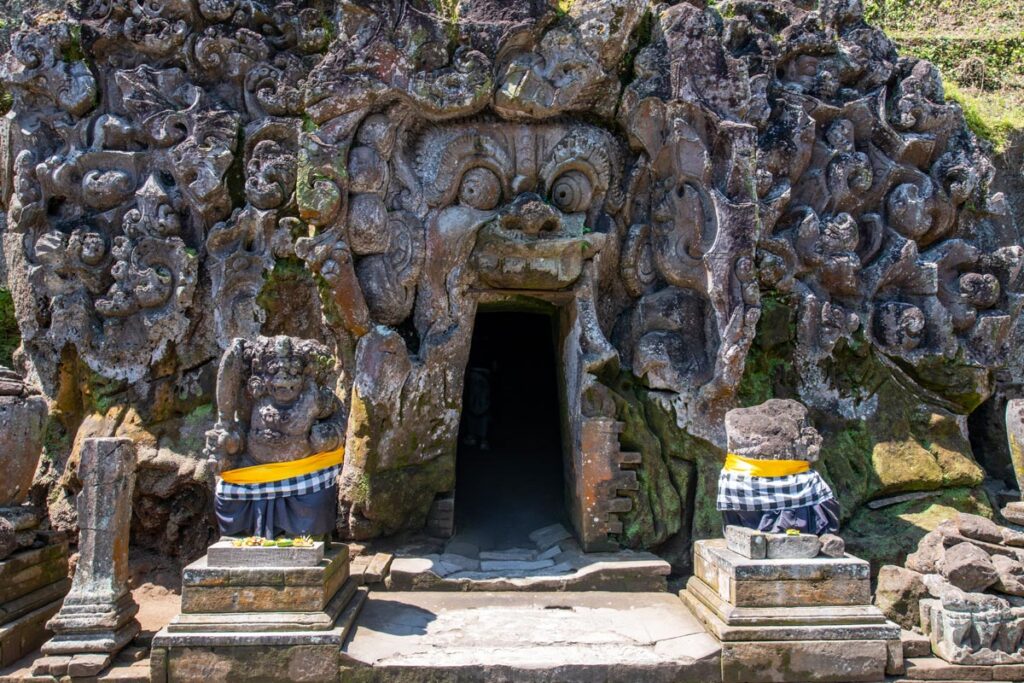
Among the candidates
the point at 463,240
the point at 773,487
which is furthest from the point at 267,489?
the point at 773,487

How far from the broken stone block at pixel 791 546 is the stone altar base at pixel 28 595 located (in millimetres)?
5559

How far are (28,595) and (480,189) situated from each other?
5470 mm

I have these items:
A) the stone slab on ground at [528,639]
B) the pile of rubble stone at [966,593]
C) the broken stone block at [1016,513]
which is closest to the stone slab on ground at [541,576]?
the stone slab on ground at [528,639]

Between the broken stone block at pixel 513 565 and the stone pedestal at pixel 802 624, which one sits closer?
the stone pedestal at pixel 802 624

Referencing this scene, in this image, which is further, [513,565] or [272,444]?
[513,565]

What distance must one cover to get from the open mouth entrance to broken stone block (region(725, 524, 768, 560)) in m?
3.11

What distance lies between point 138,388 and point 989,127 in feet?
37.7

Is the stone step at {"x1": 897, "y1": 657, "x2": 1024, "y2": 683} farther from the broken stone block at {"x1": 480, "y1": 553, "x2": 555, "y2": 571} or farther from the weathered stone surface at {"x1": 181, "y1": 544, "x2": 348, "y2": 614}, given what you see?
the weathered stone surface at {"x1": 181, "y1": 544, "x2": 348, "y2": 614}

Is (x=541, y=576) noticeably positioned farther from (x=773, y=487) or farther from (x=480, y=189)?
(x=480, y=189)

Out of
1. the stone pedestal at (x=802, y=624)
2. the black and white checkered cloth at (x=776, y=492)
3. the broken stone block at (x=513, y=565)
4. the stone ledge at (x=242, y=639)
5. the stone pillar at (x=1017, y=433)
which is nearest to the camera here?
the stone ledge at (x=242, y=639)

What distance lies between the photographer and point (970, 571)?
5.77m

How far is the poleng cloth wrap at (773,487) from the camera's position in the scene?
5.63 m

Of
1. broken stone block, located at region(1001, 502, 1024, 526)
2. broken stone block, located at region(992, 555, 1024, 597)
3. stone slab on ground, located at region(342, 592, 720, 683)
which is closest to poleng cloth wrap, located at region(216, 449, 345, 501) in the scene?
stone slab on ground, located at region(342, 592, 720, 683)

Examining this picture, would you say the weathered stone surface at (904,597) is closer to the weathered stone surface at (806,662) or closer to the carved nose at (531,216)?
the weathered stone surface at (806,662)
